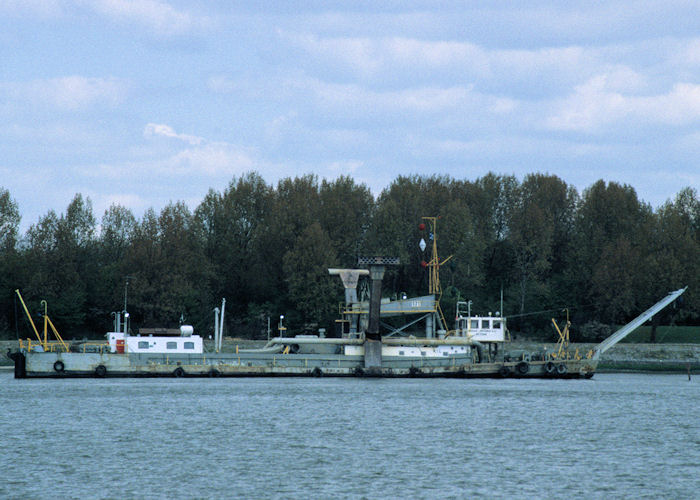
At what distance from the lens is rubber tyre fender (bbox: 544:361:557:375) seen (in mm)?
69812

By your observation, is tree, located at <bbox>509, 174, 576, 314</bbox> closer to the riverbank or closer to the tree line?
the tree line

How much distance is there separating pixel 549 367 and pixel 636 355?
100.0ft

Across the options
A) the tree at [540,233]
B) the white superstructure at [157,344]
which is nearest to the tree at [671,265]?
the tree at [540,233]

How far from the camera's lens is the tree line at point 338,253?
100m

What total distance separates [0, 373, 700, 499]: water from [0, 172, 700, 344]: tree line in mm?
34320

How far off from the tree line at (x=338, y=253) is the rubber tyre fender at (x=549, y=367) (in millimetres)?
29942

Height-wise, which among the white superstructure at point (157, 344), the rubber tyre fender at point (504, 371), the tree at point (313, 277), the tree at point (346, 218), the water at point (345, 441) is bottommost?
the water at point (345, 441)

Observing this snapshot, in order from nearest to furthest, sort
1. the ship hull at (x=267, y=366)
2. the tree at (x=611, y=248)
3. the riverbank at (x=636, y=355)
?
1. the ship hull at (x=267, y=366)
2. the riverbank at (x=636, y=355)
3. the tree at (x=611, y=248)

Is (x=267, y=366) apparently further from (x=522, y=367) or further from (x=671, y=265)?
(x=671, y=265)

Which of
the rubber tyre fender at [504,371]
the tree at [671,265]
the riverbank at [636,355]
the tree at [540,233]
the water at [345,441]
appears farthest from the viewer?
the tree at [540,233]

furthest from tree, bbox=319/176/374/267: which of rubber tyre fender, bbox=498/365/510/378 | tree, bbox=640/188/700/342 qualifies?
rubber tyre fender, bbox=498/365/510/378

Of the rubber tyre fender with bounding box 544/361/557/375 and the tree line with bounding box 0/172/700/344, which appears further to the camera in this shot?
the tree line with bounding box 0/172/700/344

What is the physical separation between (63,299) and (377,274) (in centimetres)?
4632

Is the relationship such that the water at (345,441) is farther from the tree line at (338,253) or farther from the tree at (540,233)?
the tree at (540,233)
